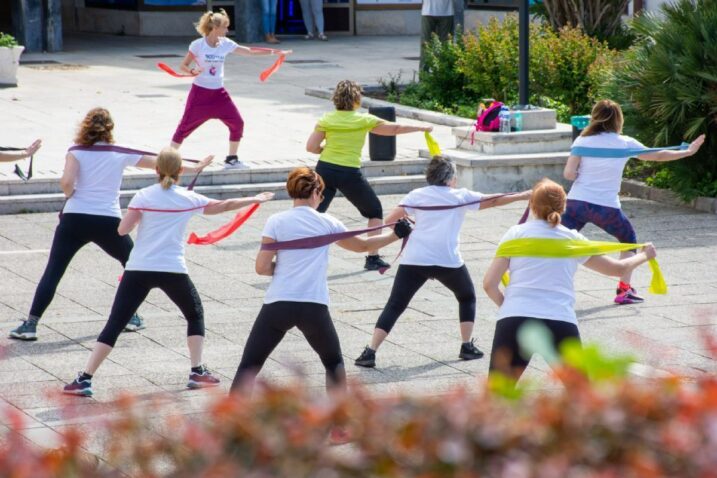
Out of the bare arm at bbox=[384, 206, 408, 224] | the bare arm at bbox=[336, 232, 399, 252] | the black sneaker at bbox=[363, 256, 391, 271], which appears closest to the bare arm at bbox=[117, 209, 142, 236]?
the bare arm at bbox=[336, 232, 399, 252]

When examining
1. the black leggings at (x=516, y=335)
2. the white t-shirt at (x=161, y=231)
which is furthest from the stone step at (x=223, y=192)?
the black leggings at (x=516, y=335)

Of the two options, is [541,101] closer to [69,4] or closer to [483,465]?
[483,465]

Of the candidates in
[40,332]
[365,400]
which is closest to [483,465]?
[365,400]

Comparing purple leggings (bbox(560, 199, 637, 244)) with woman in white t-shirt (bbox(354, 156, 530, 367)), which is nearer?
woman in white t-shirt (bbox(354, 156, 530, 367))

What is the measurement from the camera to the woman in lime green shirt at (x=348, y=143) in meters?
11.2

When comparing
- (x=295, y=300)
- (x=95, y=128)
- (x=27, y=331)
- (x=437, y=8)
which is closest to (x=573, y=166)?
(x=95, y=128)

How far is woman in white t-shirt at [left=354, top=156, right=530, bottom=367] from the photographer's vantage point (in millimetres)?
8617

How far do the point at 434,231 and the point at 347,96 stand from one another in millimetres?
2768

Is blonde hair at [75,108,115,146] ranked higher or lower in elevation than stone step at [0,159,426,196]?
higher

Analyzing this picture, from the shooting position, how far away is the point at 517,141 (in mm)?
15227

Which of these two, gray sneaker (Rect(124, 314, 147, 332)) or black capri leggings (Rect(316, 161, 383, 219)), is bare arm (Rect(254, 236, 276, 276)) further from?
black capri leggings (Rect(316, 161, 383, 219))

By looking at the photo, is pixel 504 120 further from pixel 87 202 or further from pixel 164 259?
pixel 164 259

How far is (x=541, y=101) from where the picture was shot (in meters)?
18.2

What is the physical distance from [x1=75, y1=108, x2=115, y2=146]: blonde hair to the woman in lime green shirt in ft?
7.82
